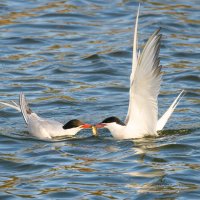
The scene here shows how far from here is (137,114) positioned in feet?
39.5

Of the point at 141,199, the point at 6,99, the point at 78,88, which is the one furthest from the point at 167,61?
the point at 141,199

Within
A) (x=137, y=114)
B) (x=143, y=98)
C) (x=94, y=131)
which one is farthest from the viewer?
(x=94, y=131)

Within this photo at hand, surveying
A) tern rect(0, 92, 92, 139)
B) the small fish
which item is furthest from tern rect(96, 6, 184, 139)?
tern rect(0, 92, 92, 139)

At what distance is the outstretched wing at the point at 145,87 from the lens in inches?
448

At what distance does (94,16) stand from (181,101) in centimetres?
612

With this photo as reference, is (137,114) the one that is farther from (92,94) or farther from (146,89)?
(92,94)

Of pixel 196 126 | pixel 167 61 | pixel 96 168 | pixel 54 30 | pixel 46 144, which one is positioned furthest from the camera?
pixel 54 30

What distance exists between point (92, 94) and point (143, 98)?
3096 mm

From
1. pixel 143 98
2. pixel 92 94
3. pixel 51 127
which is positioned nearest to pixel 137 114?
pixel 143 98

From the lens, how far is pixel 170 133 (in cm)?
1263

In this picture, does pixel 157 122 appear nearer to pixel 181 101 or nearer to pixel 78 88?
pixel 181 101

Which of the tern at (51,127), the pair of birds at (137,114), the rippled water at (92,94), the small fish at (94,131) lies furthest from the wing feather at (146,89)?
the tern at (51,127)

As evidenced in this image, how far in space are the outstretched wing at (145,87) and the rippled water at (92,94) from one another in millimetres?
252

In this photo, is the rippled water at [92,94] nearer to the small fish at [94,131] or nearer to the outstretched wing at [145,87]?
the small fish at [94,131]
